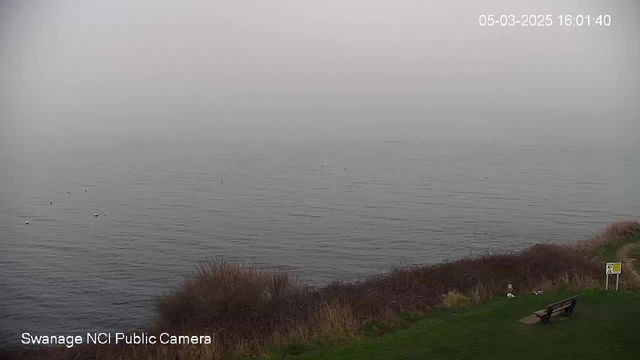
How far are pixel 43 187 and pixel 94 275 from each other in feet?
89.1

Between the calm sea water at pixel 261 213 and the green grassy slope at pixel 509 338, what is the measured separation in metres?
13.2

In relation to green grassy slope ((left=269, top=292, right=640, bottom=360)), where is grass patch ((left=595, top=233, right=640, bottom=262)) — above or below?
below

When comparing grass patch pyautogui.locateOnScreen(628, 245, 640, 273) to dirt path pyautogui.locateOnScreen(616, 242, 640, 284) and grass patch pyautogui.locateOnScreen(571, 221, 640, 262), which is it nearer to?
dirt path pyautogui.locateOnScreen(616, 242, 640, 284)

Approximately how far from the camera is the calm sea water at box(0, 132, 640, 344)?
997 inches

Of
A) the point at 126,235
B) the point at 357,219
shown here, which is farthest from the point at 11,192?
the point at 357,219

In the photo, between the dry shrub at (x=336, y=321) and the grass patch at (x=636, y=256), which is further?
the grass patch at (x=636, y=256)

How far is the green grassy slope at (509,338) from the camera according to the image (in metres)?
7.95

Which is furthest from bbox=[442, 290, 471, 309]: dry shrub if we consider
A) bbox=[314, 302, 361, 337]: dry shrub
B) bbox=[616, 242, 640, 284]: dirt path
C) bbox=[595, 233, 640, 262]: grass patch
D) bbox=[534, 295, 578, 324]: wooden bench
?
bbox=[595, 233, 640, 262]: grass patch

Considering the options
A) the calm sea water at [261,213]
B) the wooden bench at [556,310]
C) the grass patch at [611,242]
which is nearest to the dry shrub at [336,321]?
the wooden bench at [556,310]

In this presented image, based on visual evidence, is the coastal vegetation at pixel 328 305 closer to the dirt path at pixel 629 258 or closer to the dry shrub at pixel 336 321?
the dry shrub at pixel 336 321

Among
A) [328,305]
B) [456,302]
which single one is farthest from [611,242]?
[328,305]

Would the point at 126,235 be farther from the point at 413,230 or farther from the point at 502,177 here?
the point at 502,177

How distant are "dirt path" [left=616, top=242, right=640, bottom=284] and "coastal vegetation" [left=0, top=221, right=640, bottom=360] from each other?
5.06 feet

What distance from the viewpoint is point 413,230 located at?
118 feet
